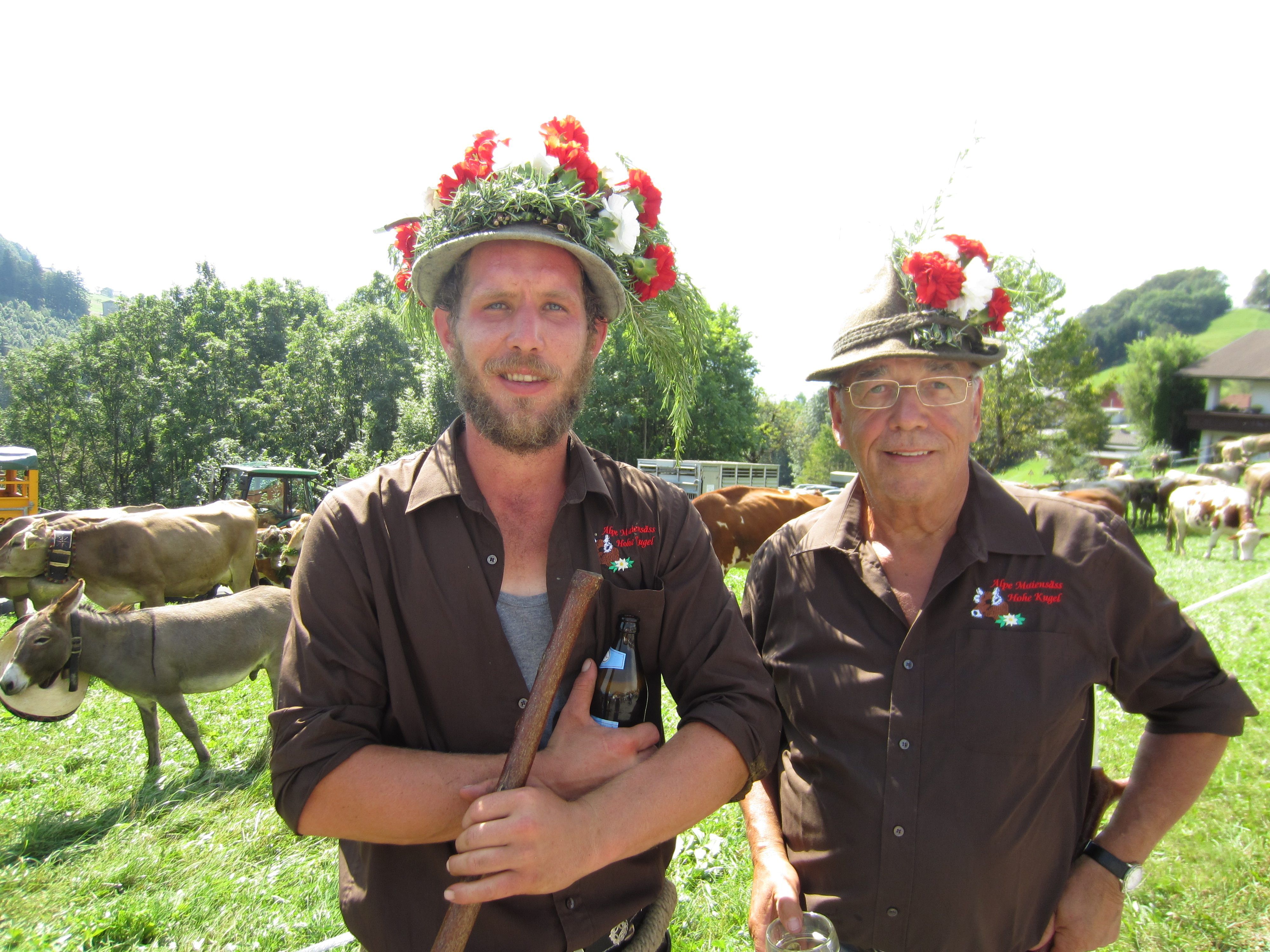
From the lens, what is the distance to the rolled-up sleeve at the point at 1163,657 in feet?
6.59

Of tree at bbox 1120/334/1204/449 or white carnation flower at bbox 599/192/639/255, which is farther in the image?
tree at bbox 1120/334/1204/449

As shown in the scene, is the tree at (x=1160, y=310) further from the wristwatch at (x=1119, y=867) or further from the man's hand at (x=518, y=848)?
the man's hand at (x=518, y=848)

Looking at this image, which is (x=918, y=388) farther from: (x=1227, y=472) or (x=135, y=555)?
(x=1227, y=472)

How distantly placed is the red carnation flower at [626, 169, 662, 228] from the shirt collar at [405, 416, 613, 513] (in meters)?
0.72

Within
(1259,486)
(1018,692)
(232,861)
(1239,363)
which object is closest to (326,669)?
(1018,692)

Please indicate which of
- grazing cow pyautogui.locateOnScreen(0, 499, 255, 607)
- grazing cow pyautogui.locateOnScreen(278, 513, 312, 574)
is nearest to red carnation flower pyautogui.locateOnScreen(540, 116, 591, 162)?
grazing cow pyautogui.locateOnScreen(278, 513, 312, 574)

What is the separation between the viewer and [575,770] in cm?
162

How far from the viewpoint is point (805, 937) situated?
1.84 m

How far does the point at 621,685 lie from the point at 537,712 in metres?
0.31

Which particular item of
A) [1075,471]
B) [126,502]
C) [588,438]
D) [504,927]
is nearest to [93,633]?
[504,927]

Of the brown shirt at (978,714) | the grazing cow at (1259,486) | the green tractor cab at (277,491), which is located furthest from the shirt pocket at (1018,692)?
the grazing cow at (1259,486)

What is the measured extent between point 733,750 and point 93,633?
20.1 ft

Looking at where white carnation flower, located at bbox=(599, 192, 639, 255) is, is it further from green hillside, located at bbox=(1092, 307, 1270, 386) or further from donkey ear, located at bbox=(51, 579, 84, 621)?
green hillside, located at bbox=(1092, 307, 1270, 386)

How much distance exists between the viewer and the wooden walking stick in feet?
4.82
